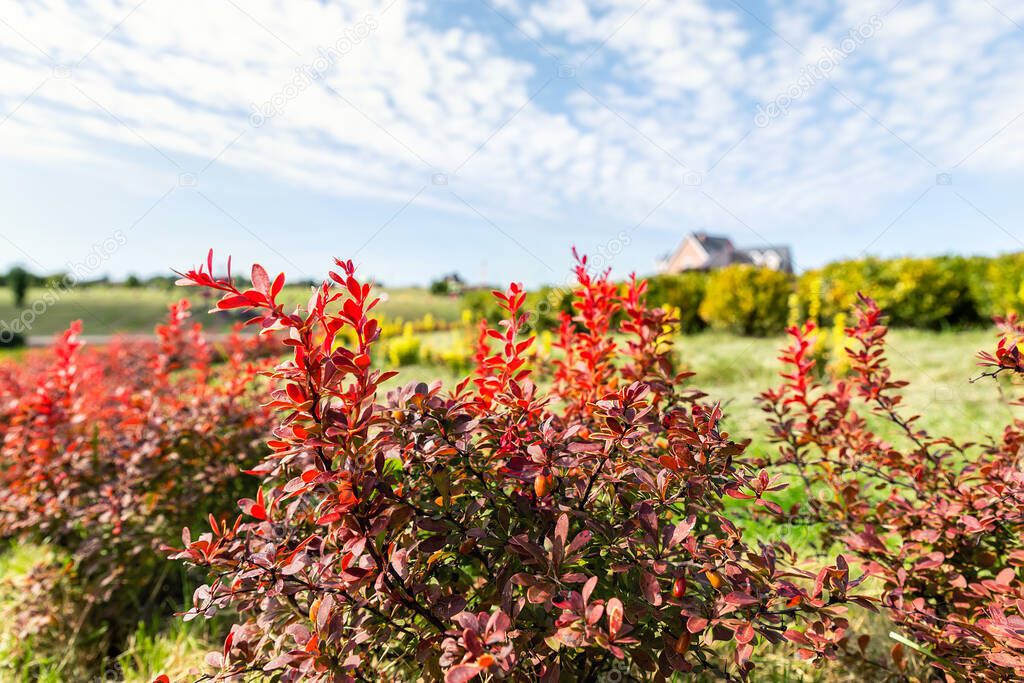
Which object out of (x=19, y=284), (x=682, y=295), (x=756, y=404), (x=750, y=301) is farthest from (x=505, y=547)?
(x=19, y=284)

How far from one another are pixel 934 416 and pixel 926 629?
18.7 feet

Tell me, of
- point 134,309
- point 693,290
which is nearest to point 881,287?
point 693,290

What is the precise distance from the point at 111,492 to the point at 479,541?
7.46 feet

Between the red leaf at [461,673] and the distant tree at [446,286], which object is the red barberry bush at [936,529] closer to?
the red leaf at [461,673]

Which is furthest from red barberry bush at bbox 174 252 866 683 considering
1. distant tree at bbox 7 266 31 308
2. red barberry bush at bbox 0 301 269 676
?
distant tree at bbox 7 266 31 308

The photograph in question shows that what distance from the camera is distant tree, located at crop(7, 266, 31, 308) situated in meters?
30.0

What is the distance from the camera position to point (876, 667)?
200cm

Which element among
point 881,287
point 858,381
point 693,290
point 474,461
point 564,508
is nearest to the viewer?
point 564,508

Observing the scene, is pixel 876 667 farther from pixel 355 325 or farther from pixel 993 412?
pixel 993 412

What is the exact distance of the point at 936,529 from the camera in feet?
6.29

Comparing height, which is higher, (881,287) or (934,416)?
(881,287)

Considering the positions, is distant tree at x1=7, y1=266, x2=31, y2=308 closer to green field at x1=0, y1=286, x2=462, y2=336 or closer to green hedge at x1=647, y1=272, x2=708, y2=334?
green field at x1=0, y1=286, x2=462, y2=336

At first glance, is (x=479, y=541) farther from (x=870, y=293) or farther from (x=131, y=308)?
(x=131, y=308)

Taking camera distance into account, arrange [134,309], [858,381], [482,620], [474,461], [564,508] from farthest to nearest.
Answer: [134,309] < [858,381] < [474,461] < [564,508] < [482,620]
